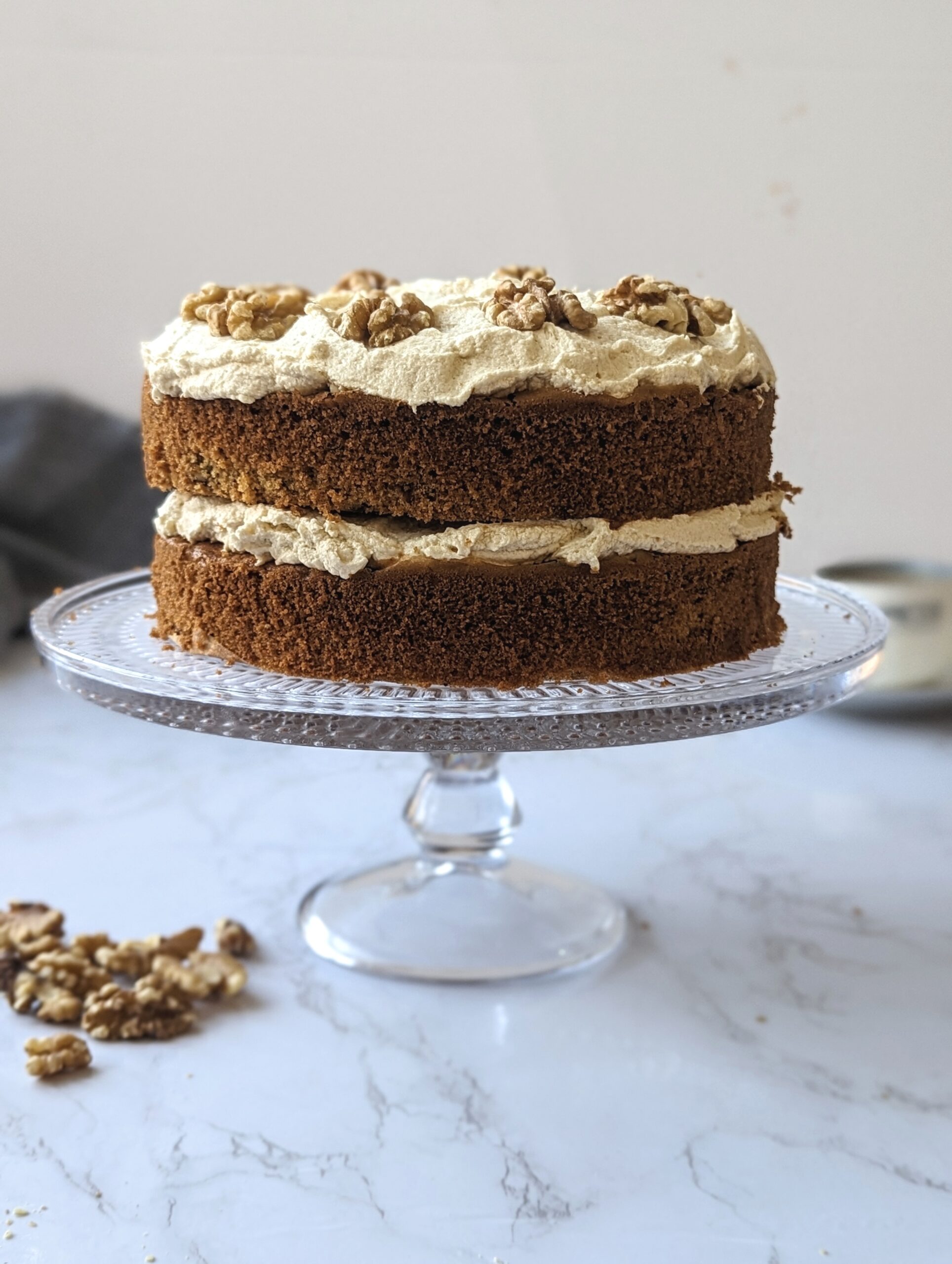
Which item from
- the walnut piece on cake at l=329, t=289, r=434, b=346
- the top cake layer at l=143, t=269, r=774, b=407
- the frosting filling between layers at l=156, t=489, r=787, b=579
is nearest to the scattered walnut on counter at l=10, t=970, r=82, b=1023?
the frosting filling between layers at l=156, t=489, r=787, b=579

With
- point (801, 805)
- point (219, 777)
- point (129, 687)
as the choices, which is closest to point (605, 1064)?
point (129, 687)

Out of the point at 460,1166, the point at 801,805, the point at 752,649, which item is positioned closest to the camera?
the point at 460,1166

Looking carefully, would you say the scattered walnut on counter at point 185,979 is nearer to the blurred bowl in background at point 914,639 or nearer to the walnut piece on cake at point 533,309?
the walnut piece on cake at point 533,309

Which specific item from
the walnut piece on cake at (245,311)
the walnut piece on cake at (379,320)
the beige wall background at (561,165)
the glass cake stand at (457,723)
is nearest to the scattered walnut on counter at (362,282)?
the walnut piece on cake at (245,311)

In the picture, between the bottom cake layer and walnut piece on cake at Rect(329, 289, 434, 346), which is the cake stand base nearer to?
the bottom cake layer

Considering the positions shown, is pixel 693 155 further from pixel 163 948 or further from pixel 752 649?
pixel 163 948
